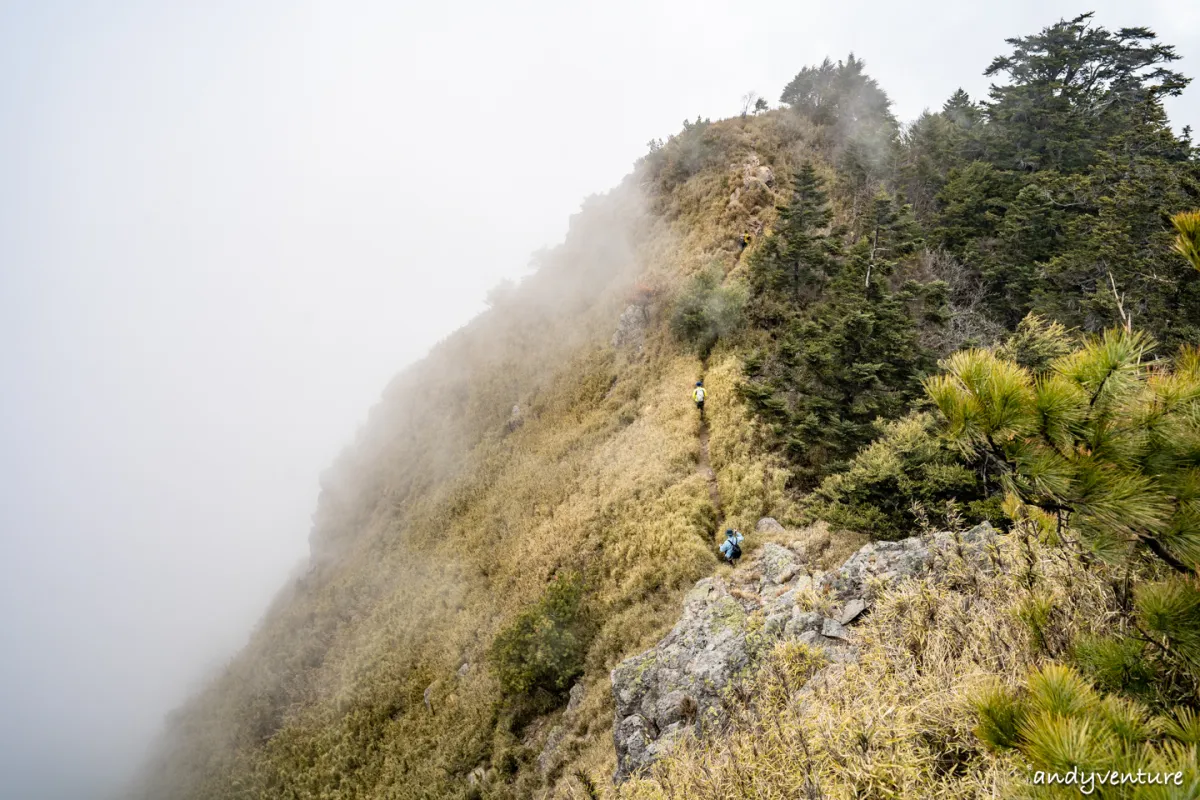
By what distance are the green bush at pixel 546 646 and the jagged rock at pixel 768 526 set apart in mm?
5489

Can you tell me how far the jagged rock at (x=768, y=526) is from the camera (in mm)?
13062

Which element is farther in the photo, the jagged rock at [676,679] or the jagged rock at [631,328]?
the jagged rock at [631,328]

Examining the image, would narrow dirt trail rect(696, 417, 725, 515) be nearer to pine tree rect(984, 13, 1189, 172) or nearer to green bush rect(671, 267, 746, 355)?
green bush rect(671, 267, 746, 355)

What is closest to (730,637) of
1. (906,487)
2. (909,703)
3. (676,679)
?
(676,679)

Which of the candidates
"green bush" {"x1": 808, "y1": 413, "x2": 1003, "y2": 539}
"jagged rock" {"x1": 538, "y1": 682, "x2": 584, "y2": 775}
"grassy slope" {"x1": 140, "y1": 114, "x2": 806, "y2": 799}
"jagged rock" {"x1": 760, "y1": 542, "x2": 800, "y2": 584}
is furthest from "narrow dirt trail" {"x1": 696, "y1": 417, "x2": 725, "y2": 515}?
"jagged rock" {"x1": 538, "y1": 682, "x2": 584, "y2": 775}

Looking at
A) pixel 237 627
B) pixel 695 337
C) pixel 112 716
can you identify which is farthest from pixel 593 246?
pixel 112 716

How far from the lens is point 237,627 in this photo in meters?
65.6

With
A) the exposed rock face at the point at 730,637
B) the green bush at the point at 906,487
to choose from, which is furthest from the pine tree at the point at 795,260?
the exposed rock face at the point at 730,637

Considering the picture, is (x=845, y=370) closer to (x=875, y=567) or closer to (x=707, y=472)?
(x=707, y=472)

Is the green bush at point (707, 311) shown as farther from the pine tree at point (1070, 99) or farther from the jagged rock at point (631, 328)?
the pine tree at point (1070, 99)

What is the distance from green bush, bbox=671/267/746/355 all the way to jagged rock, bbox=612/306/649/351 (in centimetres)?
286

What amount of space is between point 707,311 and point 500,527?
44.0ft

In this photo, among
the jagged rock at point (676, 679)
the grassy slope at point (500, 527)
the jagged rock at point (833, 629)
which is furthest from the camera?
the grassy slope at point (500, 527)

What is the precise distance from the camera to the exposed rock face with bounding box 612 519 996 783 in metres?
7.53
